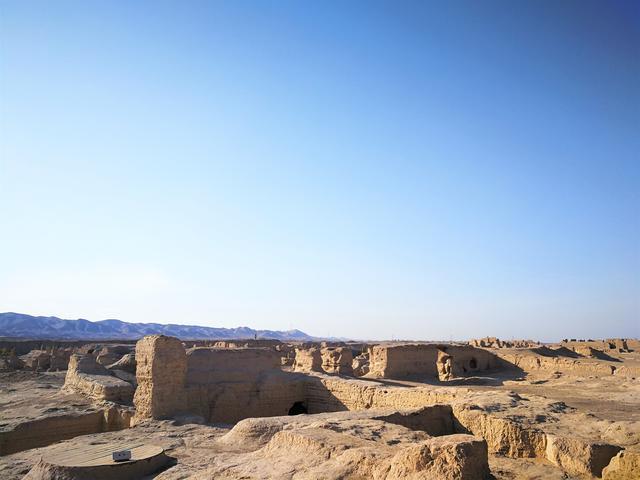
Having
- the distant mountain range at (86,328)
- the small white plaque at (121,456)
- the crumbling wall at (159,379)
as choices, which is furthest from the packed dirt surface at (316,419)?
the distant mountain range at (86,328)

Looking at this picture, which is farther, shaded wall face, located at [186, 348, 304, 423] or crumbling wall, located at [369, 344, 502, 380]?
crumbling wall, located at [369, 344, 502, 380]

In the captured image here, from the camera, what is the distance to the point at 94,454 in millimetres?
7270

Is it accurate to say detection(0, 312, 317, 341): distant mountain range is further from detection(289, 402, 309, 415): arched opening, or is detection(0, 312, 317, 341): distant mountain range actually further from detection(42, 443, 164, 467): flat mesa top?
detection(42, 443, 164, 467): flat mesa top

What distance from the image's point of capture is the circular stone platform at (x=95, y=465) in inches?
249

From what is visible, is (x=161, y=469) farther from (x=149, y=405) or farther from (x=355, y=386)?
(x=355, y=386)

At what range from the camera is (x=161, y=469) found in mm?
6859

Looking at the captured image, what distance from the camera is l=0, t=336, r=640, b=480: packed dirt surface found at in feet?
18.1

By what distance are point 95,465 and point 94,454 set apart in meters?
0.93

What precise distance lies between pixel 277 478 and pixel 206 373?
853 centimetres

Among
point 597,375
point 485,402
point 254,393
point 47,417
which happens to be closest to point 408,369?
point 597,375

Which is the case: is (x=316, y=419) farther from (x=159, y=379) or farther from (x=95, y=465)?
(x=159, y=379)

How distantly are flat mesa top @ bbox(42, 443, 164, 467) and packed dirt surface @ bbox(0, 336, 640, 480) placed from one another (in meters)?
0.08

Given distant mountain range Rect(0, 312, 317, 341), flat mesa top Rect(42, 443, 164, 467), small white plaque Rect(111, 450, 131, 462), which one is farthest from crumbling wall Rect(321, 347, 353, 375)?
distant mountain range Rect(0, 312, 317, 341)

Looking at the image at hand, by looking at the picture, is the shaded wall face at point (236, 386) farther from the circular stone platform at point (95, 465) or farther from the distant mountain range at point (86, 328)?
the distant mountain range at point (86, 328)
